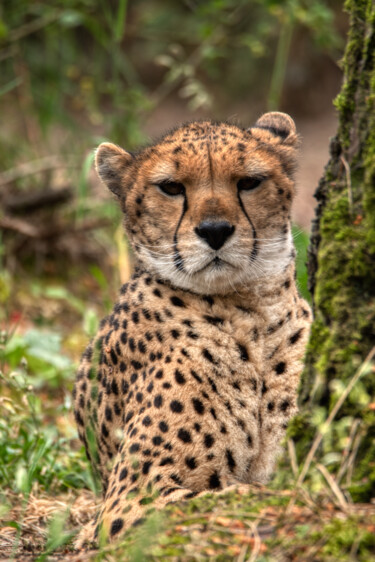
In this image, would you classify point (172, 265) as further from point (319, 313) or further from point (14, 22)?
point (14, 22)

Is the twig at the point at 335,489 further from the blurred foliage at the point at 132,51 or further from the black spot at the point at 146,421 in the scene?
the blurred foliage at the point at 132,51

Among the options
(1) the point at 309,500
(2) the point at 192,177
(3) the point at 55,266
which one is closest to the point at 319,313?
(1) the point at 309,500

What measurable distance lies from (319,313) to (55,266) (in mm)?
4946

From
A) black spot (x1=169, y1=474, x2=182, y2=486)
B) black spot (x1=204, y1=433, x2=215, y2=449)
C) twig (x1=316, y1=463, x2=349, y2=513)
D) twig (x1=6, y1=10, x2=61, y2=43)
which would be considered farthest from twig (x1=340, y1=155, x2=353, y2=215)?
twig (x1=6, y1=10, x2=61, y2=43)

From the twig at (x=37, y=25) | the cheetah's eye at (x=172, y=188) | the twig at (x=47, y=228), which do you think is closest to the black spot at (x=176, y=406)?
the cheetah's eye at (x=172, y=188)

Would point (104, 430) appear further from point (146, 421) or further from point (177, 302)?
point (177, 302)

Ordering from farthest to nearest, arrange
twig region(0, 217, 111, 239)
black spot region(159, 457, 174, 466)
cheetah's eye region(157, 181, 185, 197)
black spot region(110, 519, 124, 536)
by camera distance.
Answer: twig region(0, 217, 111, 239) → cheetah's eye region(157, 181, 185, 197) → black spot region(159, 457, 174, 466) → black spot region(110, 519, 124, 536)

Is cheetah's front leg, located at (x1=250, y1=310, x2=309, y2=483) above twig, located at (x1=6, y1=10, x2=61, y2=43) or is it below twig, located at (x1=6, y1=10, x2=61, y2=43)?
below

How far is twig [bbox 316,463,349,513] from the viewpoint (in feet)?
6.54

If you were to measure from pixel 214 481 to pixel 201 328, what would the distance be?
58 cm

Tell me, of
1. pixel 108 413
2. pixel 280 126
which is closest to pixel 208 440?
pixel 108 413

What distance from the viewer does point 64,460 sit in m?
4.03

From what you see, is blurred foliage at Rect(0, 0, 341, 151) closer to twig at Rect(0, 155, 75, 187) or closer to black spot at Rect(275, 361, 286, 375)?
twig at Rect(0, 155, 75, 187)

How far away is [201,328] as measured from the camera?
3.12 meters
